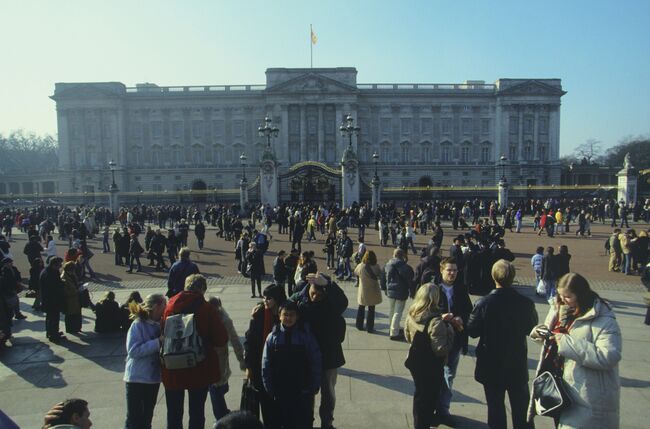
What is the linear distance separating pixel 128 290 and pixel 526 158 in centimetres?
6621

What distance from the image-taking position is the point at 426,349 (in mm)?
4852

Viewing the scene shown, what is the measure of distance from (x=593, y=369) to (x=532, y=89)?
72178mm

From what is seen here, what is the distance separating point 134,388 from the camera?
496 centimetres

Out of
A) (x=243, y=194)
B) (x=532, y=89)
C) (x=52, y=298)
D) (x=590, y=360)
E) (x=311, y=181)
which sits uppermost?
(x=532, y=89)

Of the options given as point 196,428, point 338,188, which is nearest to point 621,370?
point 196,428

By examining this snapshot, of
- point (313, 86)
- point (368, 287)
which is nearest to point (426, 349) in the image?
point (368, 287)

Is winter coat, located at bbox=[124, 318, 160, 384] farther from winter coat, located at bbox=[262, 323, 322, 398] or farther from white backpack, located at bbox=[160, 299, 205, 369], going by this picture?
winter coat, located at bbox=[262, 323, 322, 398]

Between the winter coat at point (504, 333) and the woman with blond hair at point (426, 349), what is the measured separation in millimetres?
361

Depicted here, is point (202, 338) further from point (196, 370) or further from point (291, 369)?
point (291, 369)

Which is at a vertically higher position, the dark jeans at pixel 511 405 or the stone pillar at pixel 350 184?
the stone pillar at pixel 350 184

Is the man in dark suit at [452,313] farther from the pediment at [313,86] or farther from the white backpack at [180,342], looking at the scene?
the pediment at [313,86]

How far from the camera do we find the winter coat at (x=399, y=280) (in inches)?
342

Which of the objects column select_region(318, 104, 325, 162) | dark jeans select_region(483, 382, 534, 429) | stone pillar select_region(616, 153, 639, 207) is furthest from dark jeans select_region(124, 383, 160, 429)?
column select_region(318, 104, 325, 162)

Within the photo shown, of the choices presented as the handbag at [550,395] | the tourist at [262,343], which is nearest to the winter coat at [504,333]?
the handbag at [550,395]
